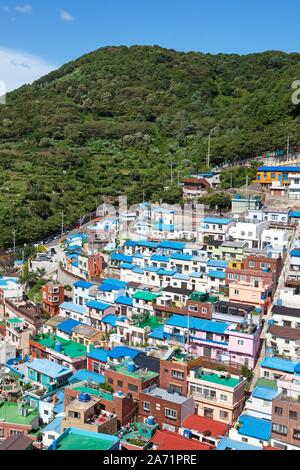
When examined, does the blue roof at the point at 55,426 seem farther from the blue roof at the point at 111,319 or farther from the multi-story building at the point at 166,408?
the blue roof at the point at 111,319

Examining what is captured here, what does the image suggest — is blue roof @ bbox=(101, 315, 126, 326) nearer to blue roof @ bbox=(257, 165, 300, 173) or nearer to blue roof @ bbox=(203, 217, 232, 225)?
blue roof @ bbox=(203, 217, 232, 225)

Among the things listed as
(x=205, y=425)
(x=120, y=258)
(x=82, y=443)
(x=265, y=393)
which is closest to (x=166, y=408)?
(x=205, y=425)

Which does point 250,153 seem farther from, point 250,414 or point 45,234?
point 250,414

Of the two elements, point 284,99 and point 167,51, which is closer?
point 284,99

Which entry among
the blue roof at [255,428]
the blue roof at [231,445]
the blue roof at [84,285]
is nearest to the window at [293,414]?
the blue roof at [255,428]

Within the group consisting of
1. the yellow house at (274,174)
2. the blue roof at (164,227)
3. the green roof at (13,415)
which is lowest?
the green roof at (13,415)

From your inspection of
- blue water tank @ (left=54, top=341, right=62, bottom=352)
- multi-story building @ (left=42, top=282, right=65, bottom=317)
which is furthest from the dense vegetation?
blue water tank @ (left=54, top=341, right=62, bottom=352)
